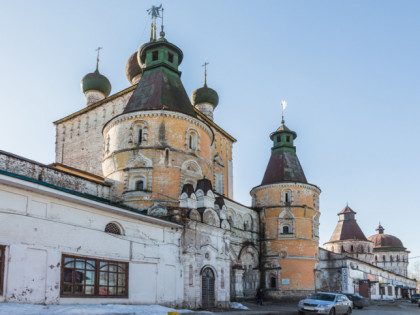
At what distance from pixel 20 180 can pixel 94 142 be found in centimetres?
2001

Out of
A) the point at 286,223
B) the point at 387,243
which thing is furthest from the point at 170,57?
the point at 387,243

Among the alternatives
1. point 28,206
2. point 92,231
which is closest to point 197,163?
point 92,231

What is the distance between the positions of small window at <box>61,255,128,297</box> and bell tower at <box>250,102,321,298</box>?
1914 cm

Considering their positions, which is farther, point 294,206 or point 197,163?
point 294,206

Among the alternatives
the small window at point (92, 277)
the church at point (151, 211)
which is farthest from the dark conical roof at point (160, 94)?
the small window at point (92, 277)

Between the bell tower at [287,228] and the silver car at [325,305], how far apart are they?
1269cm

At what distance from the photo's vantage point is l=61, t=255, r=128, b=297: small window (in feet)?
47.9

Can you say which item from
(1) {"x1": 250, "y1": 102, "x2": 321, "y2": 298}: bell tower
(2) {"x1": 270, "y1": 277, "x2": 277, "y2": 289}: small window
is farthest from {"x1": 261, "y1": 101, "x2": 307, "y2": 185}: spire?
(2) {"x1": 270, "y1": 277, "x2": 277, "y2": 289}: small window

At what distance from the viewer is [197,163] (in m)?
24.7

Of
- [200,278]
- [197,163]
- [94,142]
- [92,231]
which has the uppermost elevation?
[94,142]

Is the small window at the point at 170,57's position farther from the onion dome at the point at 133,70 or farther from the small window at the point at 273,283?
the small window at the point at 273,283

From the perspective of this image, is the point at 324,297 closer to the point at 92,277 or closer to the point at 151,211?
the point at 151,211

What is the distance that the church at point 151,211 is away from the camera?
45.8 ft

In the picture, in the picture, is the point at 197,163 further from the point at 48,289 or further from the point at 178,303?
the point at 48,289
